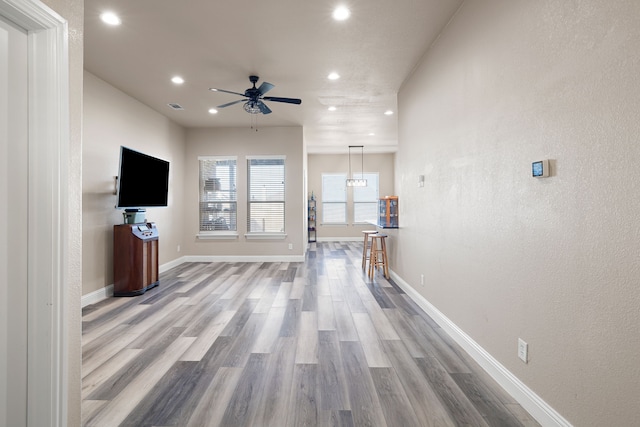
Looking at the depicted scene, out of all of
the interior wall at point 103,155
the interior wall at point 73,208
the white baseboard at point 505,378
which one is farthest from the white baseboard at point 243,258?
the interior wall at point 73,208

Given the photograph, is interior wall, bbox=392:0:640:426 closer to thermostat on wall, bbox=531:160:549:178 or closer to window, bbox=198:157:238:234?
thermostat on wall, bbox=531:160:549:178

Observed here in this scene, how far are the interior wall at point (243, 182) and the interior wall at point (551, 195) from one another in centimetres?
416

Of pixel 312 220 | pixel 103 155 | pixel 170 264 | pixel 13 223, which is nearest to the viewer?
pixel 13 223

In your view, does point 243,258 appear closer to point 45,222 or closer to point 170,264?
point 170,264

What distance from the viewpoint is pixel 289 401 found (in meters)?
1.86

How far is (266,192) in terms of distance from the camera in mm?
6637

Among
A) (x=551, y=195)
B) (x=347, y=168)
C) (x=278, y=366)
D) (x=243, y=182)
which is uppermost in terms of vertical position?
(x=347, y=168)

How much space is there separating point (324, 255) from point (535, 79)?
620cm

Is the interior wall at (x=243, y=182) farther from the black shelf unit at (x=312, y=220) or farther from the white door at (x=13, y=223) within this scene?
the white door at (x=13, y=223)

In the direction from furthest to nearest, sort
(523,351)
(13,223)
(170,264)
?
1. (170,264)
2. (523,351)
3. (13,223)

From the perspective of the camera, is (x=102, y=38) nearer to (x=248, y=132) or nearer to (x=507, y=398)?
(x=248, y=132)

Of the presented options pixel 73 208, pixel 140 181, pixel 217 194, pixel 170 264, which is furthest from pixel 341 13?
pixel 170 264

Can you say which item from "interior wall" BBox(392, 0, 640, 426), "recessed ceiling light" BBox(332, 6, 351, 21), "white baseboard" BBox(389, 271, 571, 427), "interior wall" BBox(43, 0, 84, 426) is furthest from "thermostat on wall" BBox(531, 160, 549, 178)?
"interior wall" BBox(43, 0, 84, 426)

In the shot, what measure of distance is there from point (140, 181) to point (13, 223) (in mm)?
3429
